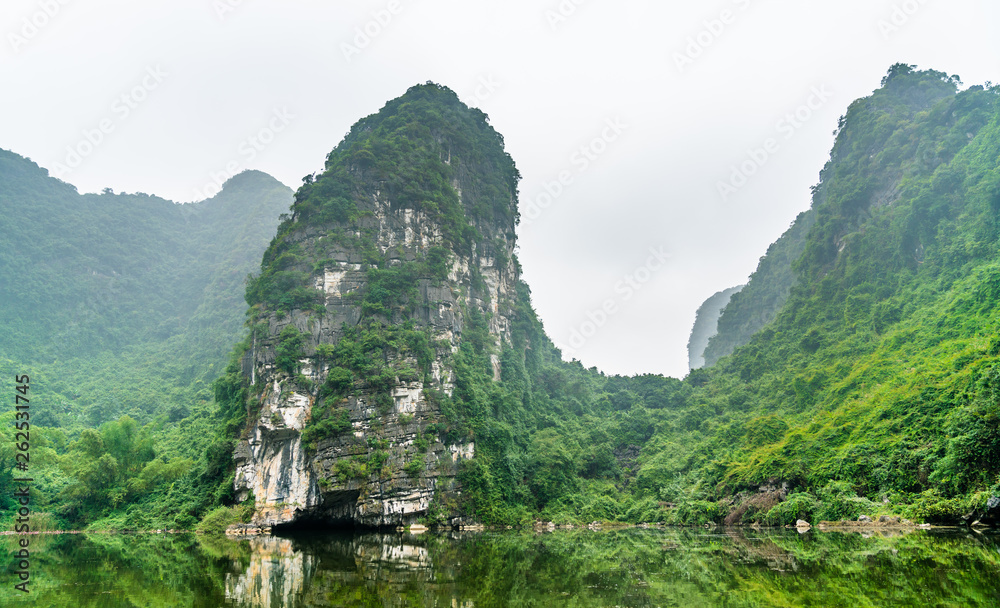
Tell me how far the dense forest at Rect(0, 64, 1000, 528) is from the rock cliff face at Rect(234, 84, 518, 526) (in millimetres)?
359

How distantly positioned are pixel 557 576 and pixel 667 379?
5404 cm

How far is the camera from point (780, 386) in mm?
44000

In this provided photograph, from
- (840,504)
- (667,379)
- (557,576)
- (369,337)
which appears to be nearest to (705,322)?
(667,379)

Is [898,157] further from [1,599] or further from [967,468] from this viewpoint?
[1,599]

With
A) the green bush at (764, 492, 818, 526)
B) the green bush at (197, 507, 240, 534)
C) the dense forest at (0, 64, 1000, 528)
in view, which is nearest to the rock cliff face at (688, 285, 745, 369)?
the dense forest at (0, 64, 1000, 528)

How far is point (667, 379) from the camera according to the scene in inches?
2468

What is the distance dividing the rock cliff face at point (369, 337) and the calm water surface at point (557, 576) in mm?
12421

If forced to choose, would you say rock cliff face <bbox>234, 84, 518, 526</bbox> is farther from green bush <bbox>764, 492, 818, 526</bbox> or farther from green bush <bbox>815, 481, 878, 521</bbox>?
green bush <bbox>815, 481, 878, 521</bbox>

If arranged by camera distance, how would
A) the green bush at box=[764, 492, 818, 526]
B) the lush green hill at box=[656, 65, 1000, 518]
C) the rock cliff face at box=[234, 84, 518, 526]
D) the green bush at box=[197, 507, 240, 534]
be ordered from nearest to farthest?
1. the lush green hill at box=[656, 65, 1000, 518]
2. the green bush at box=[764, 492, 818, 526]
3. the green bush at box=[197, 507, 240, 534]
4. the rock cliff face at box=[234, 84, 518, 526]

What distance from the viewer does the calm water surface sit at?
827cm

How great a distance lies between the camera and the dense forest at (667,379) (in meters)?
24.1

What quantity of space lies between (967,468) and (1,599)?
24.2m

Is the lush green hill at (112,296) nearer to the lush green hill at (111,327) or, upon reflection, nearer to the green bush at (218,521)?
the lush green hill at (111,327)

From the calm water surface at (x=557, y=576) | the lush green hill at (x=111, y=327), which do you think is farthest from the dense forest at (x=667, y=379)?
the calm water surface at (x=557, y=576)
